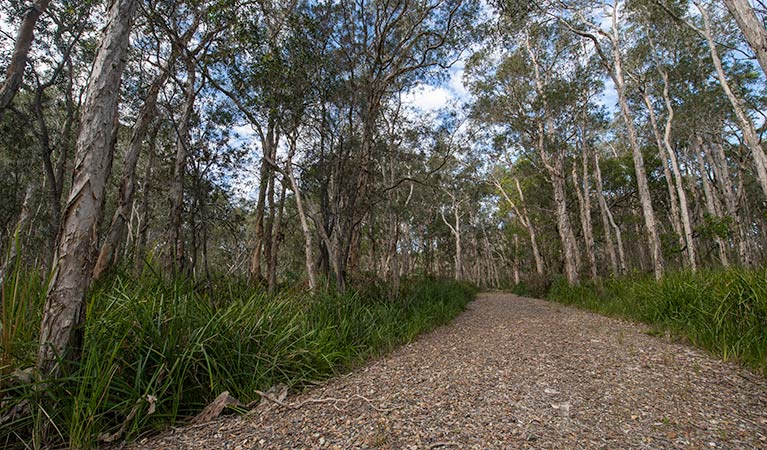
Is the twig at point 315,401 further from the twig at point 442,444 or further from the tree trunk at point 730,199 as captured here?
the tree trunk at point 730,199

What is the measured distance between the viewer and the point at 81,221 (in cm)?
183

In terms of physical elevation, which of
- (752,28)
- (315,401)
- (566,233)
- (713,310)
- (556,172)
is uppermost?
(556,172)

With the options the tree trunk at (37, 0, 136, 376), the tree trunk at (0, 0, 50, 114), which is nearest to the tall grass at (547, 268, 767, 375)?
the tree trunk at (37, 0, 136, 376)

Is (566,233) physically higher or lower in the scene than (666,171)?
lower

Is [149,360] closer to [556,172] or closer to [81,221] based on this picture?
[81,221]

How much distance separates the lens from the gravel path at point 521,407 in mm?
1732

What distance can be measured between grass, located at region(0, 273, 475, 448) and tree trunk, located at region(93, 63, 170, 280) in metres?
1.93

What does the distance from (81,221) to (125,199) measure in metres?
4.49

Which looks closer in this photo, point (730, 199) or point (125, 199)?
point (125, 199)

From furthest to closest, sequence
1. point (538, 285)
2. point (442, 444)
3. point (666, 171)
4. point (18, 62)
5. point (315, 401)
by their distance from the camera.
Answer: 1. point (538, 285)
2. point (666, 171)
3. point (18, 62)
4. point (315, 401)
5. point (442, 444)

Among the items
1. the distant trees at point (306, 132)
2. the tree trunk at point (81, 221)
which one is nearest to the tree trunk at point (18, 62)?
the distant trees at point (306, 132)

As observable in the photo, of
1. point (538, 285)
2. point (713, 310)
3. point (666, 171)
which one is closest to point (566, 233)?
point (538, 285)

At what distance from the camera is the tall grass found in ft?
9.99

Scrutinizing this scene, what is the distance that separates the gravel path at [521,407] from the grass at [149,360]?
25 cm
